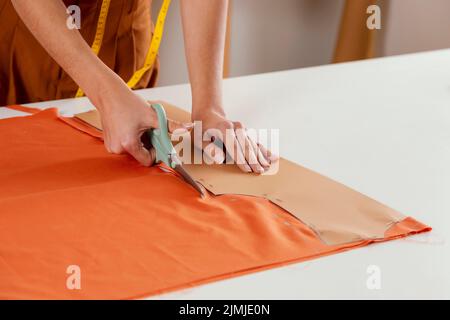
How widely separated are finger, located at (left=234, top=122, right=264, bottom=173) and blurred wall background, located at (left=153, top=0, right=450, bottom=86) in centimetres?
164

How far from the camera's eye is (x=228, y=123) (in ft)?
4.69

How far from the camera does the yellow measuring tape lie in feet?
5.85

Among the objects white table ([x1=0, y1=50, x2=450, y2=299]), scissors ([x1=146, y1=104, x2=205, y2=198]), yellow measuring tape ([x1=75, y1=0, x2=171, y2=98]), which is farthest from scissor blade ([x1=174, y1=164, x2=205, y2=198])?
yellow measuring tape ([x1=75, y1=0, x2=171, y2=98])

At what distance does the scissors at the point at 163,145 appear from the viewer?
4.10 feet

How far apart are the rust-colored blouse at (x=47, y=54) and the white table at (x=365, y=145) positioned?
14 cm

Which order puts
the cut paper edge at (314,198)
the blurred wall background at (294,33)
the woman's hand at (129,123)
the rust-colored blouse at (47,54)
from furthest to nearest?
1. the blurred wall background at (294,33)
2. the rust-colored blouse at (47,54)
3. the woman's hand at (129,123)
4. the cut paper edge at (314,198)

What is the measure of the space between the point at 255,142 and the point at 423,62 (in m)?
0.86

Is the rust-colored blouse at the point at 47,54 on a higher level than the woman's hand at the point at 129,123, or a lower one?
higher

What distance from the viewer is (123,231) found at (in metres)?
1.03

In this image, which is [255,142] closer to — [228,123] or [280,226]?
[228,123]

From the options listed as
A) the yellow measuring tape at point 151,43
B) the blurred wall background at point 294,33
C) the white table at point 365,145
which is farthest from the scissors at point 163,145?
the blurred wall background at point 294,33

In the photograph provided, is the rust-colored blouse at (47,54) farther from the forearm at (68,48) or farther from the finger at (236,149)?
the finger at (236,149)

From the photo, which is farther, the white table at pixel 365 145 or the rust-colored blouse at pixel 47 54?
the rust-colored blouse at pixel 47 54

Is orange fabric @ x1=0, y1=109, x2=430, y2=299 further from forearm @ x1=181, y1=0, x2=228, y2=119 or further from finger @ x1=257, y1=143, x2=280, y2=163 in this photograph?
forearm @ x1=181, y1=0, x2=228, y2=119
